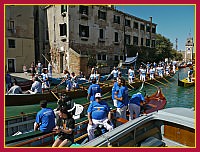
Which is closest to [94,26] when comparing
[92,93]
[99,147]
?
[92,93]

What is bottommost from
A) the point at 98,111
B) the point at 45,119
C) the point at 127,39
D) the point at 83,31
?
the point at 45,119

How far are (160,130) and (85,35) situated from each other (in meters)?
17.8

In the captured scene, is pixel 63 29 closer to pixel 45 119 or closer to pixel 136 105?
pixel 136 105

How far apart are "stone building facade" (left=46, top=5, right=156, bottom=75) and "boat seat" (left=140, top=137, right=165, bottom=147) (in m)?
14.8

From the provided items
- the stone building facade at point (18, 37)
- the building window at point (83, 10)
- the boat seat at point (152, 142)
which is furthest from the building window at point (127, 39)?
the boat seat at point (152, 142)

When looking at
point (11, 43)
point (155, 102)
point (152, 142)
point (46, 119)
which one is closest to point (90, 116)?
point (46, 119)

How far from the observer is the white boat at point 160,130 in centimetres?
381

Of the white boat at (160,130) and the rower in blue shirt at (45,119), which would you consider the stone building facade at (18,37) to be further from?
the white boat at (160,130)

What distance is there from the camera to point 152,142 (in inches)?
164

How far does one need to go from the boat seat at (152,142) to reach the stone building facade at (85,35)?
14.8 metres

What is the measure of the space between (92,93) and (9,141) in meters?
3.37

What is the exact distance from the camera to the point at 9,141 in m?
4.02

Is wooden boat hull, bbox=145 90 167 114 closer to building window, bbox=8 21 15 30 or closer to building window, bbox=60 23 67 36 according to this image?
building window, bbox=60 23 67 36

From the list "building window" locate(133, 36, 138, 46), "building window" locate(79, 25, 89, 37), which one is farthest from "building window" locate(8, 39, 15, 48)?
"building window" locate(133, 36, 138, 46)
